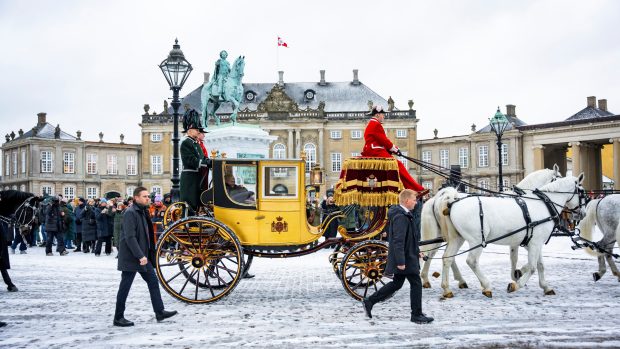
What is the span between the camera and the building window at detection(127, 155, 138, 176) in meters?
73.0

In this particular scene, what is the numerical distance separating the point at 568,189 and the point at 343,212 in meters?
3.66

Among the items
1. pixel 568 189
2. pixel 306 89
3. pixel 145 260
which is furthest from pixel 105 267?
pixel 306 89

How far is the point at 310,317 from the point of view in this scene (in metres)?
7.20

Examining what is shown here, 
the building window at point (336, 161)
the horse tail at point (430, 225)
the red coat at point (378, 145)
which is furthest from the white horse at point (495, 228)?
the building window at point (336, 161)

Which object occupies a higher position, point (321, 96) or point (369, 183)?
point (321, 96)

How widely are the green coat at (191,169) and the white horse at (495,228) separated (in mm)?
3744

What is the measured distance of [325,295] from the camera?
907 centimetres

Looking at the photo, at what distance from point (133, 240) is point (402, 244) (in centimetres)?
303

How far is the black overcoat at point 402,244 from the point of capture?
21.9 ft

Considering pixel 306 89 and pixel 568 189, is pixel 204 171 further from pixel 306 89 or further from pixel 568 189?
pixel 306 89

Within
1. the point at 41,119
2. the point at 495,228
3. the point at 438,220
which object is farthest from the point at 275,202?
the point at 41,119

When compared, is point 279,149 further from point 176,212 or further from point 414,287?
point 414,287

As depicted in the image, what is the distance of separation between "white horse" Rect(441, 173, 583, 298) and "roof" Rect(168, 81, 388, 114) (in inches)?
2411

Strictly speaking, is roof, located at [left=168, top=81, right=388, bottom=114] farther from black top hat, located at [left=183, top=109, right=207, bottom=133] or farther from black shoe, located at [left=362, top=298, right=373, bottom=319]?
black shoe, located at [left=362, top=298, right=373, bottom=319]
